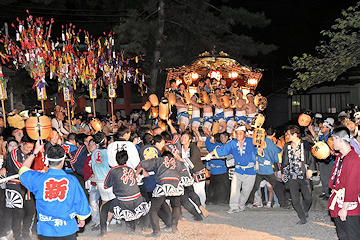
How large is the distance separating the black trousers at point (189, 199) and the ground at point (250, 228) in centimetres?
24

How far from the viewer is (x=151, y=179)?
7.52 m

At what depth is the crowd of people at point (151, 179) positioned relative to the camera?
4.61 meters

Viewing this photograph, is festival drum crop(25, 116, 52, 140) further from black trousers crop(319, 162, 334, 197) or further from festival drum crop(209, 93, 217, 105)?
festival drum crop(209, 93, 217, 105)

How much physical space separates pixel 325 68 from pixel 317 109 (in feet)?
33.4

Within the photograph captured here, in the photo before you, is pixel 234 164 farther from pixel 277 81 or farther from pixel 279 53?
pixel 279 53

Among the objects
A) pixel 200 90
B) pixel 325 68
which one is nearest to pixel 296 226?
pixel 325 68

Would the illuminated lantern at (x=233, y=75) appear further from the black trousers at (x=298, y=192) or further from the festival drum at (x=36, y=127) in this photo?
the festival drum at (x=36, y=127)

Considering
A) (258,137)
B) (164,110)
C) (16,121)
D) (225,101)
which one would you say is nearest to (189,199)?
(258,137)

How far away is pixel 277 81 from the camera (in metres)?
20.8

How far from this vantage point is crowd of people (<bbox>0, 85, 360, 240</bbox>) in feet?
15.1

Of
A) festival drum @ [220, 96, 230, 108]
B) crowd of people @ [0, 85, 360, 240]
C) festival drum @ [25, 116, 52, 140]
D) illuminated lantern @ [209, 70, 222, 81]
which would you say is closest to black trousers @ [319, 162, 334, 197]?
crowd of people @ [0, 85, 360, 240]

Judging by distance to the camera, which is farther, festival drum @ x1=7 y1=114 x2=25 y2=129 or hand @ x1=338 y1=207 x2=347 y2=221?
festival drum @ x1=7 y1=114 x2=25 y2=129

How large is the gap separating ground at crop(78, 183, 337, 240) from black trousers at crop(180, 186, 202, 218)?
24cm

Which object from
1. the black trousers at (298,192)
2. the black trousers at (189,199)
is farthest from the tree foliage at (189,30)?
the black trousers at (298,192)
